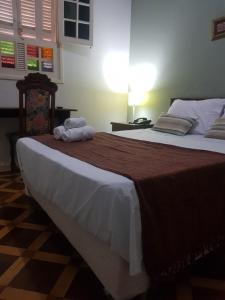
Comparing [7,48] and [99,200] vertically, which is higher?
[7,48]

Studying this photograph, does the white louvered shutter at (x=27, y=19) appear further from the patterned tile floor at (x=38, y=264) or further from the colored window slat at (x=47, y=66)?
the patterned tile floor at (x=38, y=264)

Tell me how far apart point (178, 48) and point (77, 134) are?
2079mm

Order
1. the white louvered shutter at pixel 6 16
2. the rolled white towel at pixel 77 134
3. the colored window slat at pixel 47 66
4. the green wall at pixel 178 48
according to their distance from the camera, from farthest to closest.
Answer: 1. the colored window slat at pixel 47 66
2. the white louvered shutter at pixel 6 16
3. the green wall at pixel 178 48
4. the rolled white towel at pixel 77 134

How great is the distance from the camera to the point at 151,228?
1048 millimetres

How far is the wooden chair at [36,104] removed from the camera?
2748 millimetres

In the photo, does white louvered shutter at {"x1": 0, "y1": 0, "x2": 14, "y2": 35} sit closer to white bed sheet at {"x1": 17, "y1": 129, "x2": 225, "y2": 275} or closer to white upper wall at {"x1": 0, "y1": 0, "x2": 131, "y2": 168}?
white upper wall at {"x1": 0, "y1": 0, "x2": 131, "y2": 168}

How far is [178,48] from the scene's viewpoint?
3299mm

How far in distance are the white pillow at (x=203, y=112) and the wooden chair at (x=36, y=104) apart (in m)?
1.47

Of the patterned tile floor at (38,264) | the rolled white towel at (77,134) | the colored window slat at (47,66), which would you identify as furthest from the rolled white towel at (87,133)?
the colored window slat at (47,66)

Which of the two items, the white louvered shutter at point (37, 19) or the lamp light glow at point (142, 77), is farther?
the lamp light glow at point (142, 77)

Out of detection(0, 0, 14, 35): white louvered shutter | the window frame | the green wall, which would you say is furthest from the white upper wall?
detection(0, 0, 14, 35): white louvered shutter

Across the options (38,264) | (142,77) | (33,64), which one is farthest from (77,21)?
(38,264)

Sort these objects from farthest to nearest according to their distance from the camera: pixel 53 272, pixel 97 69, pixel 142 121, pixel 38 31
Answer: pixel 97 69
pixel 142 121
pixel 38 31
pixel 53 272

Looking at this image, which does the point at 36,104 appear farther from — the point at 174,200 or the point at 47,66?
the point at 174,200
